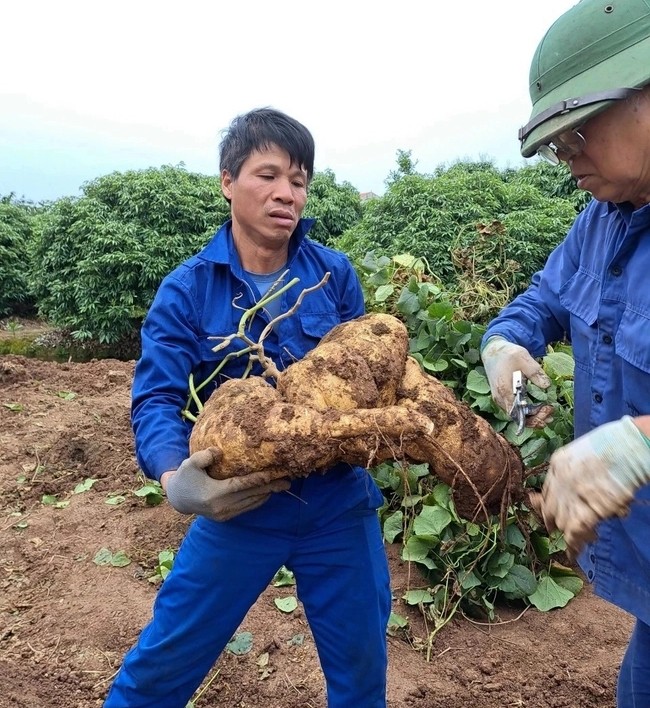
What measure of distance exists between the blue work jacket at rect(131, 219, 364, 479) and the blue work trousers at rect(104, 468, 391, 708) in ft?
0.86

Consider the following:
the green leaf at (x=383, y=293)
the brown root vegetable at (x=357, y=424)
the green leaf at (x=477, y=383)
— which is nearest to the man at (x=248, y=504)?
the brown root vegetable at (x=357, y=424)

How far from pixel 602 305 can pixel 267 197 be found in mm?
887

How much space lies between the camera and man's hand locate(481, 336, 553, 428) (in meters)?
1.68

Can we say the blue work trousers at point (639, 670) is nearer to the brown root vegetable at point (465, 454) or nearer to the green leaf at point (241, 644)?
the brown root vegetable at point (465, 454)

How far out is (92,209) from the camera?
26.3 ft

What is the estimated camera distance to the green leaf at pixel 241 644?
8.02 ft

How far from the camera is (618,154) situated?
125 centimetres

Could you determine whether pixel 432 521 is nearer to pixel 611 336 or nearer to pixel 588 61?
pixel 611 336

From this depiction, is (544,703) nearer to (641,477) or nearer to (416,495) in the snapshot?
(416,495)

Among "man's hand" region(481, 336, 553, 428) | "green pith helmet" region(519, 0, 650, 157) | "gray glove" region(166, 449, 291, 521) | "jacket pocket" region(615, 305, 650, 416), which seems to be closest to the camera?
"green pith helmet" region(519, 0, 650, 157)

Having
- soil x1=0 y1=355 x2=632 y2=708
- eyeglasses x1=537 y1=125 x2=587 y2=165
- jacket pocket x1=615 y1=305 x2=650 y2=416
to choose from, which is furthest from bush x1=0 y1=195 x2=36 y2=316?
jacket pocket x1=615 y1=305 x2=650 y2=416

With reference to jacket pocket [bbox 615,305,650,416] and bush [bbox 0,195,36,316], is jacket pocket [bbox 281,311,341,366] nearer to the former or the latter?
jacket pocket [bbox 615,305,650,416]

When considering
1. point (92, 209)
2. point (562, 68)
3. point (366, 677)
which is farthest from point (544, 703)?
point (92, 209)

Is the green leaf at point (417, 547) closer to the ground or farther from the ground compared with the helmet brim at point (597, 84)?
closer to the ground
